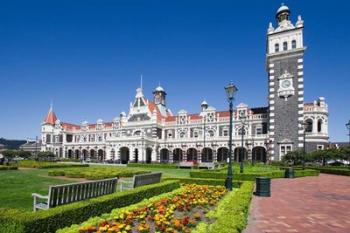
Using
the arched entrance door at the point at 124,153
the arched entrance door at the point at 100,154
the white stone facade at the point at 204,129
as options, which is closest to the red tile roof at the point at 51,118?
the white stone facade at the point at 204,129

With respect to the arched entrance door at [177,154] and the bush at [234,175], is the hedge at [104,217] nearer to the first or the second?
the bush at [234,175]

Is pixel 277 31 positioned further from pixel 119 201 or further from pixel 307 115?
pixel 119 201

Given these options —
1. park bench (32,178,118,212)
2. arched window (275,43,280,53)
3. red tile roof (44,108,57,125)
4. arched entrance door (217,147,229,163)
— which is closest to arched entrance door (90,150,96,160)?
red tile roof (44,108,57,125)

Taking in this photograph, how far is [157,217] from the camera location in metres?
8.42

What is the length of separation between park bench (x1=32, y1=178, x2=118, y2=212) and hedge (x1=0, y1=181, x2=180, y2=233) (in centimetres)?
56

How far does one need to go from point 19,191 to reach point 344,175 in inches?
1218

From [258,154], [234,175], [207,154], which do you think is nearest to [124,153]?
[207,154]

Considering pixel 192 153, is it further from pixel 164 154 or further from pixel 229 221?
pixel 229 221

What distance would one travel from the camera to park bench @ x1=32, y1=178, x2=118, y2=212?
811cm

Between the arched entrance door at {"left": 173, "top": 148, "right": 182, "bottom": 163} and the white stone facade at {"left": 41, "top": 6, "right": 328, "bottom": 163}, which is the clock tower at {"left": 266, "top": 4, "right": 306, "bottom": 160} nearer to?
the white stone facade at {"left": 41, "top": 6, "right": 328, "bottom": 163}

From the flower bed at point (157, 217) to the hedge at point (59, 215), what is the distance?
28 centimetres

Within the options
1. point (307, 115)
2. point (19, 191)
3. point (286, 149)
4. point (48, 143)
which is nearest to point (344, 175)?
point (286, 149)

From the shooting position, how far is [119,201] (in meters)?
9.98

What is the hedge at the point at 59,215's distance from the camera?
614cm
